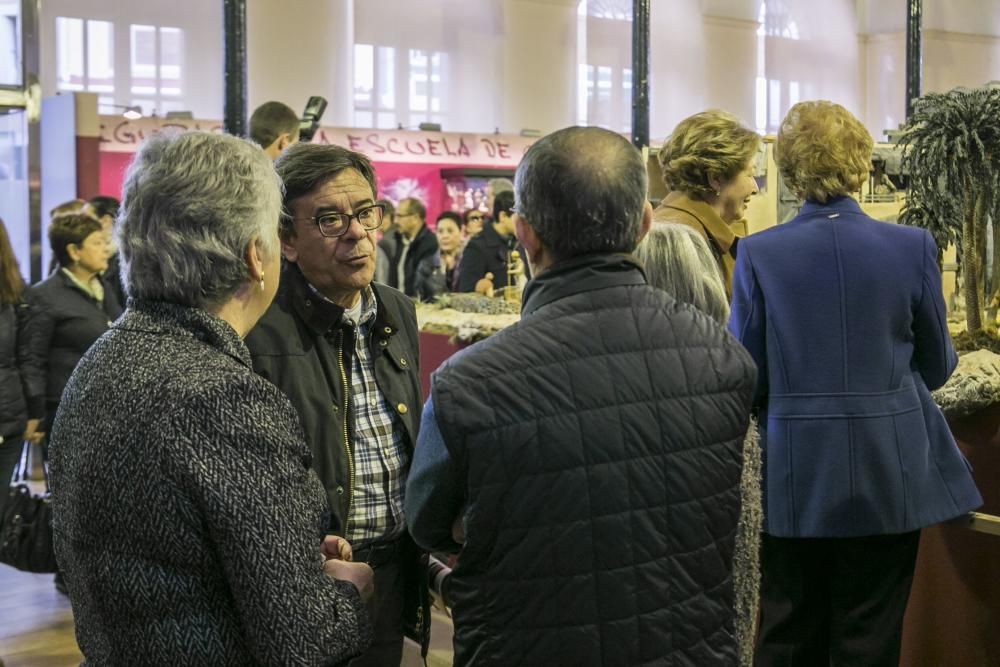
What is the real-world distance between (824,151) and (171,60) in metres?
8.09

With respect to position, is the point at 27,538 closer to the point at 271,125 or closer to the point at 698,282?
the point at 271,125

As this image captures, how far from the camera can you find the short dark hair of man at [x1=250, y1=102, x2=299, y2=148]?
4.09 metres

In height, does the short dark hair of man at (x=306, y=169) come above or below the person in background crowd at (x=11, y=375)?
above

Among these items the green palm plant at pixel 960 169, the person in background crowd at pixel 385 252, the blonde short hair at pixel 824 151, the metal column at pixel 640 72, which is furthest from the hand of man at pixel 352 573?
the person in background crowd at pixel 385 252

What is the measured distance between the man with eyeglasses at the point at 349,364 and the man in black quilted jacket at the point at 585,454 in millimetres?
414

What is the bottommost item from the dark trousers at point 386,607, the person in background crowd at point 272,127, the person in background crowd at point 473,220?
the dark trousers at point 386,607

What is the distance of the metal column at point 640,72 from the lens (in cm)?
729

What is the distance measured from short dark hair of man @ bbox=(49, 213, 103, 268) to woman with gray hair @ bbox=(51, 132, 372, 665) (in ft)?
12.0

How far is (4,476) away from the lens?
13.9ft

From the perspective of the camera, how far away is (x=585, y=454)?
1481 mm

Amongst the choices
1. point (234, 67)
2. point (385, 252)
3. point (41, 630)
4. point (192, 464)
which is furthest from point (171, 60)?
point (192, 464)

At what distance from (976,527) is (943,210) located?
1.02 meters

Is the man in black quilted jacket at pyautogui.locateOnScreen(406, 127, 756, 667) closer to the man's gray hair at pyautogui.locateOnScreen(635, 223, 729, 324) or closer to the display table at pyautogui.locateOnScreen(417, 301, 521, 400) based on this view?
the man's gray hair at pyautogui.locateOnScreen(635, 223, 729, 324)

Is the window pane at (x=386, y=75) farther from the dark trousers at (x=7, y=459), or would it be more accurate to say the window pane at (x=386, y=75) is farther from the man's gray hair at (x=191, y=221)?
the man's gray hair at (x=191, y=221)
